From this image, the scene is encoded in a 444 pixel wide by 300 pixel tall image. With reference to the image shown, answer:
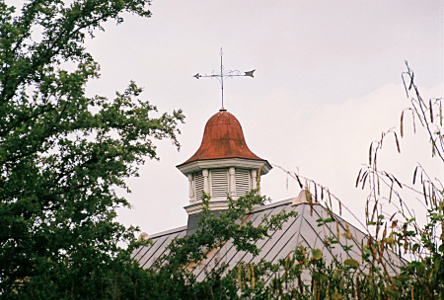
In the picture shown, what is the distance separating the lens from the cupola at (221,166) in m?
30.2

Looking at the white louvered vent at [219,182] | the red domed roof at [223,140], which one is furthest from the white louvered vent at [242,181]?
the red domed roof at [223,140]

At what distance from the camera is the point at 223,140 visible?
31.2 meters

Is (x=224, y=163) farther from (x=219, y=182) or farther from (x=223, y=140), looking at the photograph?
(x=223, y=140)

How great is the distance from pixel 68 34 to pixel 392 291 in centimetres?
999

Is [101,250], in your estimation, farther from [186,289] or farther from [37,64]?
[186,289]

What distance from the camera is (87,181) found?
1240cm

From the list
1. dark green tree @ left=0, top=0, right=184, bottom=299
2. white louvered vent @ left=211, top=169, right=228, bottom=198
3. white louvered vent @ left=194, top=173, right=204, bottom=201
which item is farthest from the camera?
white louvered vent @ left=194, top=173, right=204, bottom=201

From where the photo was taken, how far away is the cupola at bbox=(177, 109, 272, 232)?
30.2 metres

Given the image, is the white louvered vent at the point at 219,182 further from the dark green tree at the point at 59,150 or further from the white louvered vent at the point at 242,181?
the dark green tree at the point at 59,150

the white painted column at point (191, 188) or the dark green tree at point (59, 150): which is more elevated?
the white painted column at point (191, 188)

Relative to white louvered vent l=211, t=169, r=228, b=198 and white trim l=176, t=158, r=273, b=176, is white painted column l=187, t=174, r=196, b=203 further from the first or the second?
white louvered vent l=211, t=169, r=228, b=198

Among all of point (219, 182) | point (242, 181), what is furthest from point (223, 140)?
point (242, 181)

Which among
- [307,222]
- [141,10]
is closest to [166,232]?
[307,222]

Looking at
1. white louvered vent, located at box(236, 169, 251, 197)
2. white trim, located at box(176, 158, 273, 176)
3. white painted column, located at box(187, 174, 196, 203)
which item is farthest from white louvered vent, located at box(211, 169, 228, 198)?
white painted column, located at box(187, 174, 196, 203)
